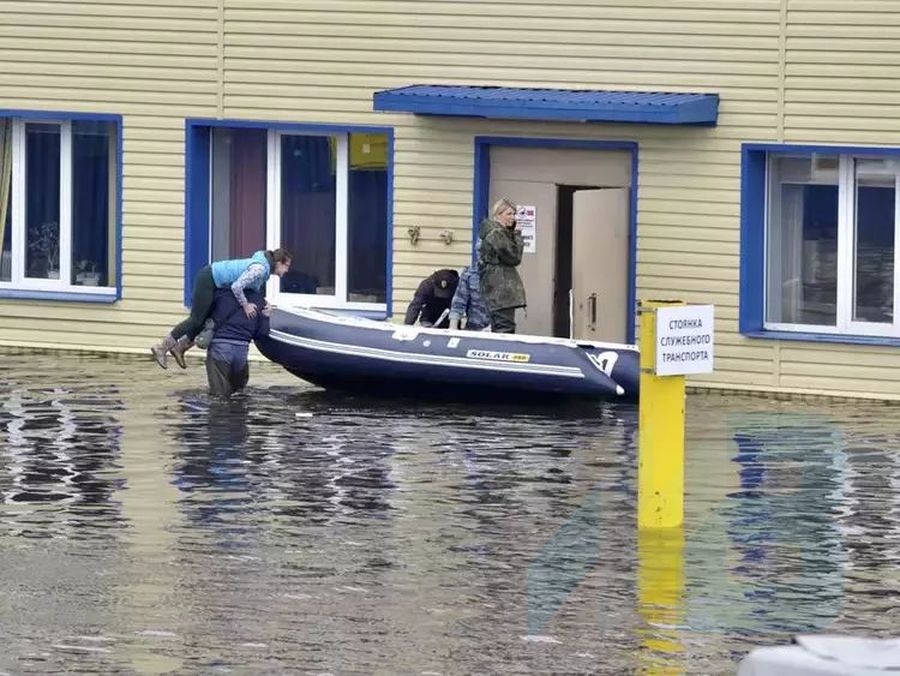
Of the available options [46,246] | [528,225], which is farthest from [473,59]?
[46,246]

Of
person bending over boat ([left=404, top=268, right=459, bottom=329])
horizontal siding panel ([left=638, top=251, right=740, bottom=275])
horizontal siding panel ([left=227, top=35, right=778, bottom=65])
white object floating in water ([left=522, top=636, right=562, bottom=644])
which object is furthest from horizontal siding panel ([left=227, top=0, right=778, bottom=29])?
white object floating in water ([left=522, top=636, right=562, bottom=644])

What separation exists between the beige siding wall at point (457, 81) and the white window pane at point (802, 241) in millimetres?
443

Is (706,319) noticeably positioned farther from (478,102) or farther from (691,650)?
(478,102)

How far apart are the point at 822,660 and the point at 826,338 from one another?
1468 cm

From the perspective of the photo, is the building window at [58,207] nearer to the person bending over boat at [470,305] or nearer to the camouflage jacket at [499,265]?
the person bending over boat at [470,305]

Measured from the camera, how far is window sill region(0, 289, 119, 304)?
24.4 metres

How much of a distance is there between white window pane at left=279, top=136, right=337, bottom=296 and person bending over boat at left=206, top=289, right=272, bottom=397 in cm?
289

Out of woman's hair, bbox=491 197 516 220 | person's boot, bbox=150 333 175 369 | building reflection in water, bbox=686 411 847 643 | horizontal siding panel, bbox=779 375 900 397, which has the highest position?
woman's hair, bbox=491 197 516 220

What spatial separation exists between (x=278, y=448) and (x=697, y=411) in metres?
4.36

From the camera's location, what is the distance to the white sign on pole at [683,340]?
14328 mm

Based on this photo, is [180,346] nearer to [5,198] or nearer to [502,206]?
[502,206]

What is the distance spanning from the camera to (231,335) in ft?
69.5

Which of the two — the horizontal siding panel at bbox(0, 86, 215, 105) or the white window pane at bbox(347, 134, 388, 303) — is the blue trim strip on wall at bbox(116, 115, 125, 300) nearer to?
the horizontal siding panel at bbox(0, 86, 215, 105)

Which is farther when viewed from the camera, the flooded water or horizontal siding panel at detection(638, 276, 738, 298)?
horizontal siding panel at detection(638, 276, 738, 298)
